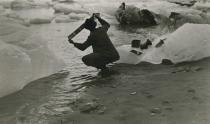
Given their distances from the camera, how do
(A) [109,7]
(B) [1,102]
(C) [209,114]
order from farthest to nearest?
(A) [109,7] < (B) [1,102] < (C) [209,114]

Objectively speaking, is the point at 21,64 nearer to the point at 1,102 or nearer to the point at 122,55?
the point at 1,102

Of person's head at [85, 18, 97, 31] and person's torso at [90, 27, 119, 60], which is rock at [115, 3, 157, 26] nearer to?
person's torso at [90, 27, 119, 60]

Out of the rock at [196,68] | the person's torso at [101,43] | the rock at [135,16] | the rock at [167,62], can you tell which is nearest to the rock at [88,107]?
the person's torso at [101,43]

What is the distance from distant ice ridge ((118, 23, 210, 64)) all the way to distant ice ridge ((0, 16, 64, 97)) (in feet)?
4.60

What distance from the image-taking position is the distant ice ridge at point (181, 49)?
24.7 feet

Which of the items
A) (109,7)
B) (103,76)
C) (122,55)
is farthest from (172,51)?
(109,7)

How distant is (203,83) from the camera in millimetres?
6020

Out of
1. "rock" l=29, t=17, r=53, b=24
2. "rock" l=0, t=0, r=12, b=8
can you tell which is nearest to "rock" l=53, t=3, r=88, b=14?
"rock" l=0, t=0, r=12, b=8

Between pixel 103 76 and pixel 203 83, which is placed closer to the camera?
pixel 203 83

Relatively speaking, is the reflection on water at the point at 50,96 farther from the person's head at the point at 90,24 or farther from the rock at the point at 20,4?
the rock at the point at 20,4

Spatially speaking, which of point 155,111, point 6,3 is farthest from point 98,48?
point 6,3

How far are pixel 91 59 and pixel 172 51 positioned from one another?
1.64 m

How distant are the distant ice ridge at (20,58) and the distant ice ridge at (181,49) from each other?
1.40m

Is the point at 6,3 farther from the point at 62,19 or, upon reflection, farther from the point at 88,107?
the point at 88,107
